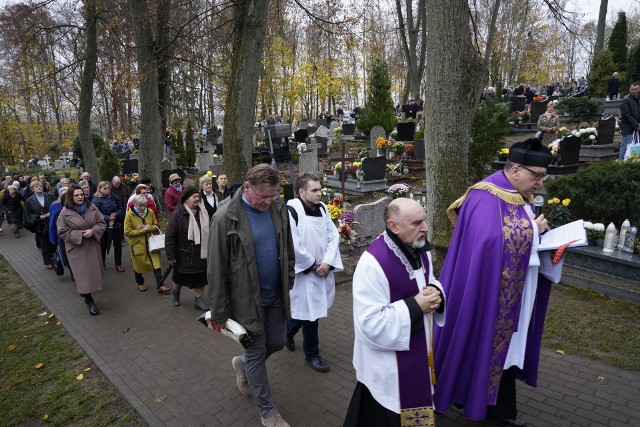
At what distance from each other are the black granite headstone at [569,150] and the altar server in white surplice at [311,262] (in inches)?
362

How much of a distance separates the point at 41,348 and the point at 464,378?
5329mm

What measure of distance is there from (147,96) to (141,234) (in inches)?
289

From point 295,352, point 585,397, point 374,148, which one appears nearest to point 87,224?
point 295,352

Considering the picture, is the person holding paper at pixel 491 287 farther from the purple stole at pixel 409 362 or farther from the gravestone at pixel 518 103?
Result: the gravestone at pixel 518 103

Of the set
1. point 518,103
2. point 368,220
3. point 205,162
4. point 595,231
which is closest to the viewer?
point 595,231

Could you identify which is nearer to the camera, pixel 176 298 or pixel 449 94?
pixel 449 94

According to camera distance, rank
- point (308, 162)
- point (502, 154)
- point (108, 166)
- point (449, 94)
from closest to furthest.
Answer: point (449, 94), point (502, 154), point (308, 162), point (108, 166)

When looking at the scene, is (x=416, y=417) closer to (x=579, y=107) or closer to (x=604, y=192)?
(x=604, y=192)

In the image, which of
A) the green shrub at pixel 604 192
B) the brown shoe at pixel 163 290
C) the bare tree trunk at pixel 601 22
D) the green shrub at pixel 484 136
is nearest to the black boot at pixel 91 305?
the brown shoe at pixel 163 290

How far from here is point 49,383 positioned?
512cm

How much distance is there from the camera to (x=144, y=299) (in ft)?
24.8

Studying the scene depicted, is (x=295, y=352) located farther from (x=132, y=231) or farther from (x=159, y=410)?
(x=132, y=231)

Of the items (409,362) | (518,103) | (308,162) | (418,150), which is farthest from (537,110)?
(409,362)

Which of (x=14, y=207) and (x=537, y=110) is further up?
(x=537, y=110)
